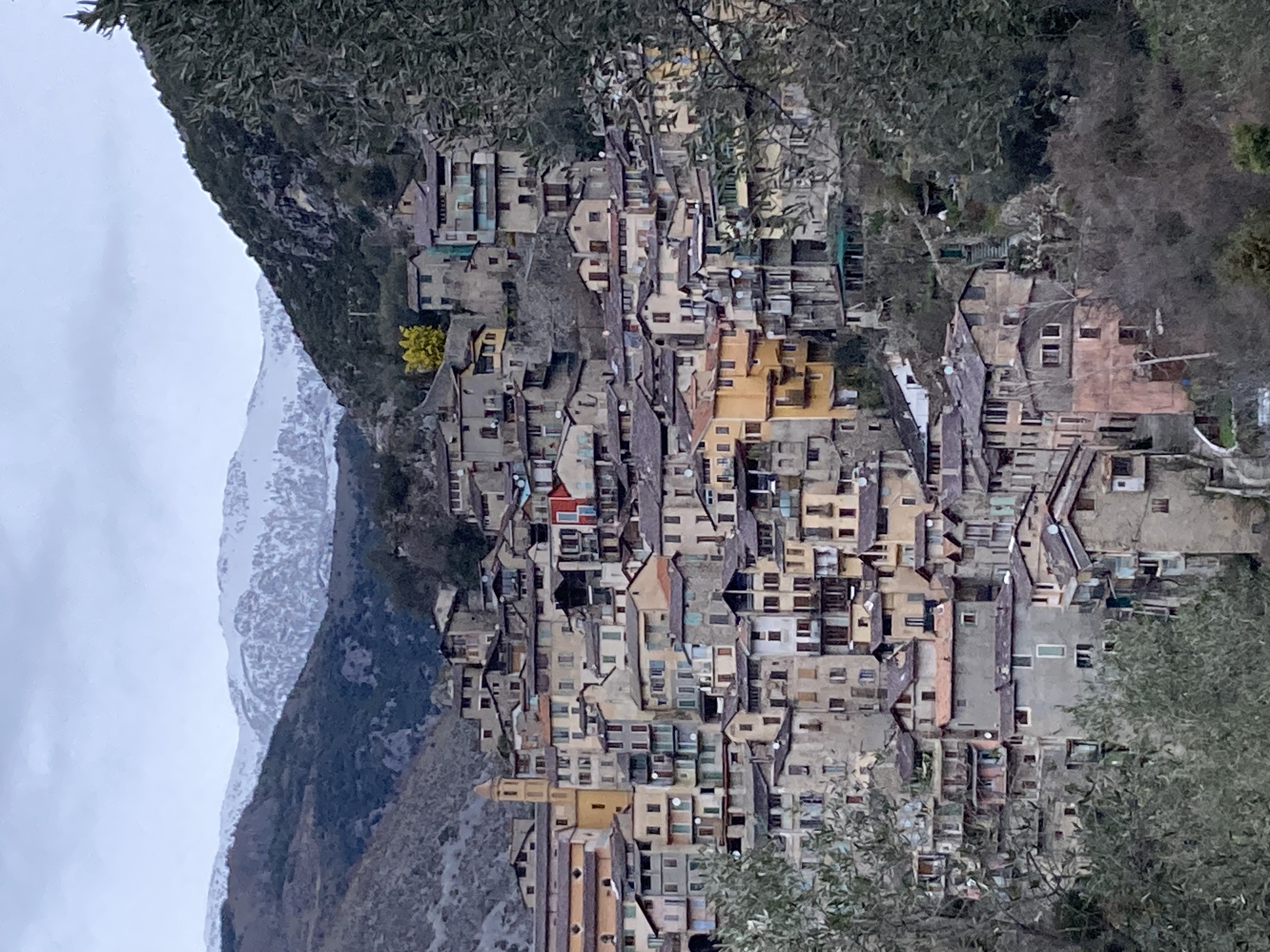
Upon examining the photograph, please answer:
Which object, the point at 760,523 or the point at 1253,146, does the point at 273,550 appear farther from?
the point at 1253,146

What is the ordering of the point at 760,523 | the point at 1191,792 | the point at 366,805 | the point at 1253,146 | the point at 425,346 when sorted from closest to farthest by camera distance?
the point at 1253,146 < the point at 1191,792 < the point at 760,523 < the point at 425,346 < the point at 366,805

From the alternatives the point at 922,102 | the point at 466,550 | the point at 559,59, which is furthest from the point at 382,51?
the point at 466,550

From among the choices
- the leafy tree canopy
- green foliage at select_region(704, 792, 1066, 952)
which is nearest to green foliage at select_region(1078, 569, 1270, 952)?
green foliage at select_region(704, 792, 1066, 952)

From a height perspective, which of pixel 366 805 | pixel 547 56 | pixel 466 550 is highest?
pixel 547 56

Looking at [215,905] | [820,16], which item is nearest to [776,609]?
[820,16]

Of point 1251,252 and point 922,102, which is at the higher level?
point 922,102

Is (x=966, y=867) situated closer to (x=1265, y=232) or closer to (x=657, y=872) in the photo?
(x=1265, y=232)

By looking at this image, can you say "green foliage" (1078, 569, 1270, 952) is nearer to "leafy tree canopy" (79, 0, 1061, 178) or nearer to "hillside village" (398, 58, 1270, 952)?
"hillside village" (398, 58, 1270, 952)

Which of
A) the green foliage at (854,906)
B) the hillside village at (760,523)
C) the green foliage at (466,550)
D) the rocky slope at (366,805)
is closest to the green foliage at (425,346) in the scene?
the hillside village at (760,523)
